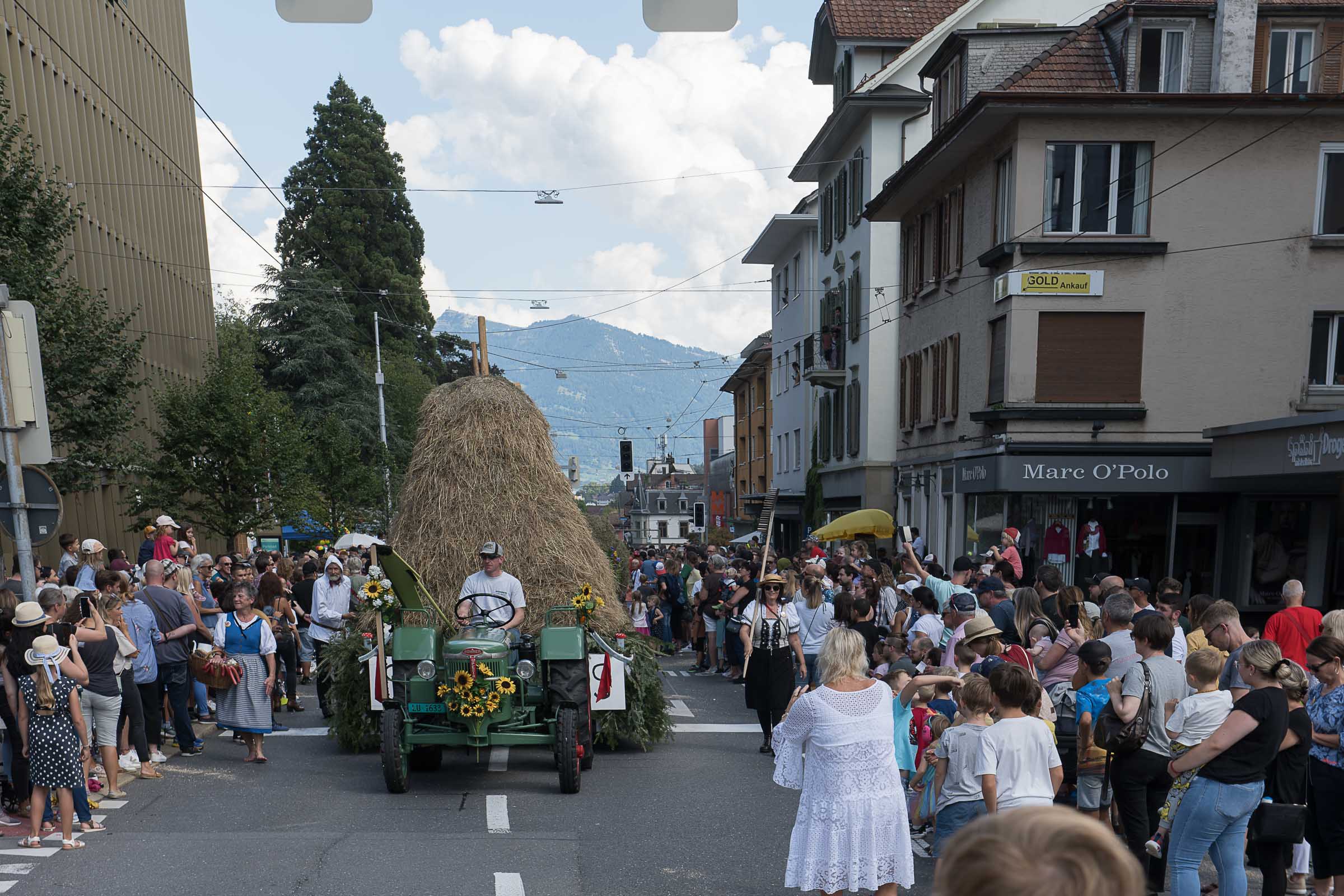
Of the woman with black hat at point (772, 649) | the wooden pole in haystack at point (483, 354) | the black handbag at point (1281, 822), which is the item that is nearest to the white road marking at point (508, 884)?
the black handbag at point (1281, 822)

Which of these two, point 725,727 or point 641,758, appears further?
point 725,727

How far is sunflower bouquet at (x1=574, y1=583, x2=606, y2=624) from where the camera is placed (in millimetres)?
10359

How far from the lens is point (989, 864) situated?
1.58 m

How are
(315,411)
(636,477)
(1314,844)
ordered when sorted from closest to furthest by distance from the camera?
(1314,844) → (315,411) → (636,477)

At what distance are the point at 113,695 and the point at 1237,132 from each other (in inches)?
776

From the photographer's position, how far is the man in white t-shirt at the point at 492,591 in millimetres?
10242

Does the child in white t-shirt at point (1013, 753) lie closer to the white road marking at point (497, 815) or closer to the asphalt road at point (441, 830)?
the asphalt road at point (441, 830)

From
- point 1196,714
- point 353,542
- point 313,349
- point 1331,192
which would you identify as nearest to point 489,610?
point 1196,714

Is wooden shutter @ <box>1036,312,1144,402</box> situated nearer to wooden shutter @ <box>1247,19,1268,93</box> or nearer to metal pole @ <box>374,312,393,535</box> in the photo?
wooden shutter @ <box>1247,19,1268,93</box>

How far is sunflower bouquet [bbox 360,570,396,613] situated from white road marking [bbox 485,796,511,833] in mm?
1973

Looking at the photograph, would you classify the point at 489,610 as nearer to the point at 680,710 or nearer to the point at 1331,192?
the point at 680,710

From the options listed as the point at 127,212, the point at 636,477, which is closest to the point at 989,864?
the point at 127,212

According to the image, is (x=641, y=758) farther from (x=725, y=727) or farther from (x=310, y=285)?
(x=310, y=285)

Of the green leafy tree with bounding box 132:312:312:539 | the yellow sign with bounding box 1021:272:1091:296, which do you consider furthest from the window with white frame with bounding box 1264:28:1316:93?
the green leafy tree with bounding box 132:312:312:539
